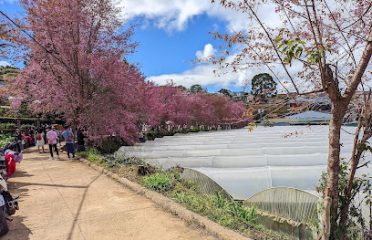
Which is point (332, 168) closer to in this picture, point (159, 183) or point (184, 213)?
point (184, 213)

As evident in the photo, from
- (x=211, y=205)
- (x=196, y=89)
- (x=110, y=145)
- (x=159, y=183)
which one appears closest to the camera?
(x=211, y=205)

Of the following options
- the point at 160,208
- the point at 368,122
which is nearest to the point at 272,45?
the point at 368,122

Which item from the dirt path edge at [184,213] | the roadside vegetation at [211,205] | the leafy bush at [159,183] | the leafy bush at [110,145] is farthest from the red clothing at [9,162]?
the leafy bush at [110,145]

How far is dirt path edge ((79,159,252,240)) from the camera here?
533cm

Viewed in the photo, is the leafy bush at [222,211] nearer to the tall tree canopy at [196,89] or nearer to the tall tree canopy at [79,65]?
the tall tree canopy at [79,65]

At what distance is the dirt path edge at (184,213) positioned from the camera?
210 inches

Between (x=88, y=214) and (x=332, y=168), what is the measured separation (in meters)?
4.58

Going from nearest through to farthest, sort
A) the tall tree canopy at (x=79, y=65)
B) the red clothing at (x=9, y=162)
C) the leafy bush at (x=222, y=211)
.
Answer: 1. the leafy bush at (x=222, y=211)
2. the red clothing at (x=9, y=162)
3. the tall tree canopy at (x=79, y=65)

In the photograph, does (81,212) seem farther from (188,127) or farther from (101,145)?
(188,127)

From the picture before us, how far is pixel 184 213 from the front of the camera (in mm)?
6453

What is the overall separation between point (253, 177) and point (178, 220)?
400cm

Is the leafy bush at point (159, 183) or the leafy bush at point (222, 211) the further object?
the leafy bush at point (159, 183)

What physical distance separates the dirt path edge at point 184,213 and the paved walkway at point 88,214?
13 cm

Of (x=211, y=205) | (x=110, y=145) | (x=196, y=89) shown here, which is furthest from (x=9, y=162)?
(x=196, y=89)
